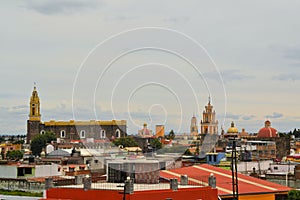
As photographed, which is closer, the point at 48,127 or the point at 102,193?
the point at 102,193

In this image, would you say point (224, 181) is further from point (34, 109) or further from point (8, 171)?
point (34, 109)

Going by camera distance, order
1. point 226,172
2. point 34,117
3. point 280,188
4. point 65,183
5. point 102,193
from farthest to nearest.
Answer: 1. point 34,117
2. point 226,172
3. point 280,188
4. point 65,183
5. point 102,193

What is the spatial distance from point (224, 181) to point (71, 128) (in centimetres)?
10274

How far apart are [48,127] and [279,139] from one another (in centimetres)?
6566

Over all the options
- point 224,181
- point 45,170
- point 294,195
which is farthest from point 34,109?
point 294,195

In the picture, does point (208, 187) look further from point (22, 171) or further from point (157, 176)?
point (22, 171)

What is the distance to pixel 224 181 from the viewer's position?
115 ft

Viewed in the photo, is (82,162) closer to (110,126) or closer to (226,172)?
(226,172)

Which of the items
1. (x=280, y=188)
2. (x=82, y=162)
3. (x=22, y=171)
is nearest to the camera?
(x=280, y=188)

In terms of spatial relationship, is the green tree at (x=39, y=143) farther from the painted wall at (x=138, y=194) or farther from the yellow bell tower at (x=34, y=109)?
the painted wall at (x=138, y=194)

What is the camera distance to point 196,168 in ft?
125

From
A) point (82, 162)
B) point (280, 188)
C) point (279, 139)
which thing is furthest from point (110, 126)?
point (280, 188)

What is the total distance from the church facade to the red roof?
8515cm

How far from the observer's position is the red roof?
3275cm
